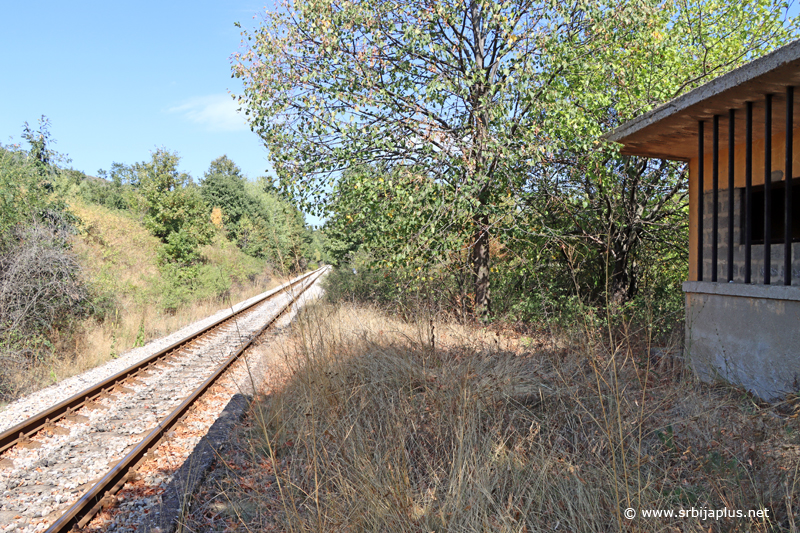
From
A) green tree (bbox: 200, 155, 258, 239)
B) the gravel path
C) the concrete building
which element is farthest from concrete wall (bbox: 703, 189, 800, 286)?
green tree (bbox: 200, 155, 258, 239)

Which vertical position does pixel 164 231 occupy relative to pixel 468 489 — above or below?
above

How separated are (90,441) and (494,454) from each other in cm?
459

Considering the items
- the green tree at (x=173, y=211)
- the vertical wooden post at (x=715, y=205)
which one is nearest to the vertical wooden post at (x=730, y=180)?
the vertical wooden post at (x=715, y=205)

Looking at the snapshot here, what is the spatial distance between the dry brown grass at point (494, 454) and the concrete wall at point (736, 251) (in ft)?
5.63

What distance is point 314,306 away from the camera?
21.2ft

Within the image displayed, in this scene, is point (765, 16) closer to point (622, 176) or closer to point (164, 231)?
point (622, 176)

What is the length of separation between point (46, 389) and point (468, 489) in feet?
25.8

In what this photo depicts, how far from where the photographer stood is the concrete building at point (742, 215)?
5535mm

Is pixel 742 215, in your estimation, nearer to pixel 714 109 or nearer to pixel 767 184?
pixel 767 184

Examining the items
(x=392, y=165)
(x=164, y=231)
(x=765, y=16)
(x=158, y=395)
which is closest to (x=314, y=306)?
(x=158, y=395)

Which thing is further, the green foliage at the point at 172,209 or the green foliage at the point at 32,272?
the green foliage at the point at 172,209

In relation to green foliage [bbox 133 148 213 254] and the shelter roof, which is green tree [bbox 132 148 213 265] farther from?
the shelter roof

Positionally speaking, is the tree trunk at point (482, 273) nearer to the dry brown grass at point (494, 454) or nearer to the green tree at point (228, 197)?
the dry brown grass at point (494, 454)

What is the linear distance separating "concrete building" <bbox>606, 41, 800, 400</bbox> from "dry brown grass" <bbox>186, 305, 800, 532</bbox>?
1.91ft
